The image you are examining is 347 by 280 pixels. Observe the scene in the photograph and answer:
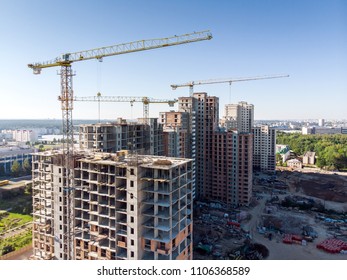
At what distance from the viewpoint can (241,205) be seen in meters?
20.3

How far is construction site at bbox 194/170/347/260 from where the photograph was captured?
13570 millimetres

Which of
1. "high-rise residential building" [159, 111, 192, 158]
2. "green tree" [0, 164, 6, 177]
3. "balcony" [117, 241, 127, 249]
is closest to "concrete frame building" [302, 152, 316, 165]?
"high-rise residential building" [159, 111, 192, 158]

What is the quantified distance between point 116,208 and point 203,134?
13.6m

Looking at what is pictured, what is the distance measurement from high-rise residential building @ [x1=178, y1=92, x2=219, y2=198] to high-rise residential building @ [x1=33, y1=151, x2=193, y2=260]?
1119 cm

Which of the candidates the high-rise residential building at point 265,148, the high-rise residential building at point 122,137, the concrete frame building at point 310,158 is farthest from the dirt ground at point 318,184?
the high-rise residential building at point 122,137

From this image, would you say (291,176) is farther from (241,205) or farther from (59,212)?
(59,212)

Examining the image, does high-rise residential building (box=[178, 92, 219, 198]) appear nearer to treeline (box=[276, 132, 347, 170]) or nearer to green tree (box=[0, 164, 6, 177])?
treeline (box=[276, 132, 347, 170])

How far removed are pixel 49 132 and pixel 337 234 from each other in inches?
2965

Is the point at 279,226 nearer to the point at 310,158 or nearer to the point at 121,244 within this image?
the point at 121,244

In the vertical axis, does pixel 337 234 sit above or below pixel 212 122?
below

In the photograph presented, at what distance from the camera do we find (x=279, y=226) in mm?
16656

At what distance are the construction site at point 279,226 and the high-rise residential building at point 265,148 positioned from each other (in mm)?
5251

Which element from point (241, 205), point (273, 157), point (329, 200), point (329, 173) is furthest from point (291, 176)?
point (241, 205)
